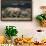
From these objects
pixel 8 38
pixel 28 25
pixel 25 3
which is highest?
pixel 25 3

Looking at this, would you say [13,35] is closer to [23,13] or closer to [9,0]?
[23,13]

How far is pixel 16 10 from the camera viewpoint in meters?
2.79

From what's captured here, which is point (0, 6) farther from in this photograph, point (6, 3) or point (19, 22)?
point (19, 22)

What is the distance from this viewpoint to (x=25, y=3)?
2797 millimetres

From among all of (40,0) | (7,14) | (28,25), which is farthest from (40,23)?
(7,14)

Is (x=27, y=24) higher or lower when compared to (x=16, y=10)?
lower

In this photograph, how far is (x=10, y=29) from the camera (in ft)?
8.64

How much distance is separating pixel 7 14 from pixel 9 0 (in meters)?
0.24

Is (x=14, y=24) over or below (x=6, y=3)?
below

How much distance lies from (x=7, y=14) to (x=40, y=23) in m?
0.58

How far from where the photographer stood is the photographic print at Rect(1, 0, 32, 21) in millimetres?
2793

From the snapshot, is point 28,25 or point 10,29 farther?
point 28,25

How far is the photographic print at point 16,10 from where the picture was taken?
2.79 metres

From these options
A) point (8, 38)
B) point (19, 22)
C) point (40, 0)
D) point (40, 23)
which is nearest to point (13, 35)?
point (8, 38)
